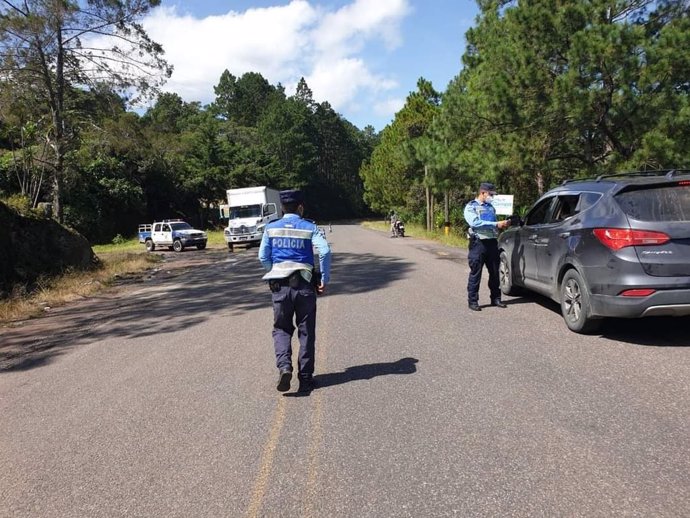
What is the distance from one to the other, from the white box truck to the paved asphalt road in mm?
23241

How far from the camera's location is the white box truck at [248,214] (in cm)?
3127

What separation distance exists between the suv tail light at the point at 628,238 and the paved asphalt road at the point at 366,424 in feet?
3.75

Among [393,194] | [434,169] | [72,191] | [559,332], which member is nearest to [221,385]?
[559,332]

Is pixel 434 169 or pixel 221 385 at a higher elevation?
pixel 434 169

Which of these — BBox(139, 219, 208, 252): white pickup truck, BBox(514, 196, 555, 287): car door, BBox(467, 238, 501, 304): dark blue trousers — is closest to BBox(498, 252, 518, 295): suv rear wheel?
BBox(514, 196, 555, 287): car door

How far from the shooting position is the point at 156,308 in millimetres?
11164

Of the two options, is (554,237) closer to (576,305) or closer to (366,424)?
(576,305)

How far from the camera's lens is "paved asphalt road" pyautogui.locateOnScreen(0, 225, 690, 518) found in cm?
331

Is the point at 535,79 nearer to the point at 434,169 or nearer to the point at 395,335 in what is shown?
the point at 434,169

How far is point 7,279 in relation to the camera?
13500mm

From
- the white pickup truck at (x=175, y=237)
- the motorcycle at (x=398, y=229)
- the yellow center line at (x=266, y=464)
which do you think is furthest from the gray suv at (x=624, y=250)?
the motorcycle at (x=398, y=229)

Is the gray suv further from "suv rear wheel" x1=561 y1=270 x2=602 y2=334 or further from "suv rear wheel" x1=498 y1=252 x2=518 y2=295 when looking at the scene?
"suv rear wheel" x1=498 y1=252 x2=518 y2=295

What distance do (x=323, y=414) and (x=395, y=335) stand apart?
2.84 metres

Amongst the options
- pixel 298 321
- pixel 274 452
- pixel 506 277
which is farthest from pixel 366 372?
pixel 506 277
